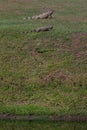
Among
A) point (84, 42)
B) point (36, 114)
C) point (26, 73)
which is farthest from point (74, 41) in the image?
point (36, 114)

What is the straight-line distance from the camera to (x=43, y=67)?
23.2 metres

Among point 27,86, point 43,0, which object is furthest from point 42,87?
point 43,0

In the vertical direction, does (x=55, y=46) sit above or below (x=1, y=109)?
above

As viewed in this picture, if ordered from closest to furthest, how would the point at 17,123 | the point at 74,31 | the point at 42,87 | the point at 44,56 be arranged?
1. the point at 17,123
2. the point at 42,87
3. the point at 44,56
4. the point at 74,31

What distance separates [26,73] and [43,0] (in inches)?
654

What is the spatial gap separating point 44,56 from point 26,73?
1663mm

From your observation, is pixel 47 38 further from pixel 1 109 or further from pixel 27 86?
Result: pixel 1 109

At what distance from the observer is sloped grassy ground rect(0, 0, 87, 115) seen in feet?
68.2

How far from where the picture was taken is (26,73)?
2294cm

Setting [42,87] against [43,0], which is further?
[43,0]

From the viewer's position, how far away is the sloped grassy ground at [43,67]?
2080 centimetres

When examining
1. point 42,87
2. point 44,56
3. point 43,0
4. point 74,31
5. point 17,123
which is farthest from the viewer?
point 43,0

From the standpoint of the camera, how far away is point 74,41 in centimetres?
2519

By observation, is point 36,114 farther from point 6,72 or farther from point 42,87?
point 6,72
